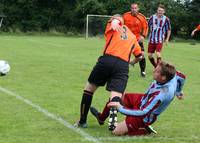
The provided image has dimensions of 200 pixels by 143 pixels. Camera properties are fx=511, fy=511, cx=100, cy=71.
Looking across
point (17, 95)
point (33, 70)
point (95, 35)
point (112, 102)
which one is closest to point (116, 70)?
point (112, 102)

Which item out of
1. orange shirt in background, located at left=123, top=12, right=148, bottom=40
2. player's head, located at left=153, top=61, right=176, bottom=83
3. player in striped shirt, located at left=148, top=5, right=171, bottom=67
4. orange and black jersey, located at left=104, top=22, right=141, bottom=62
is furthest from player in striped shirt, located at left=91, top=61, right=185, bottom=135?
player in striped shirt, located at left=148, top=5, right=171, bottom=67

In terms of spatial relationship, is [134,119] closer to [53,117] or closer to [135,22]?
[53,117]

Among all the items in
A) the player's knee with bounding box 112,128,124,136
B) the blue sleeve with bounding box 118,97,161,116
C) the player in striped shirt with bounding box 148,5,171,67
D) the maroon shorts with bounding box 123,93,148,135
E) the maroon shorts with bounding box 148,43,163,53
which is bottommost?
the maroon shorts with bounding box 148,43,163,53

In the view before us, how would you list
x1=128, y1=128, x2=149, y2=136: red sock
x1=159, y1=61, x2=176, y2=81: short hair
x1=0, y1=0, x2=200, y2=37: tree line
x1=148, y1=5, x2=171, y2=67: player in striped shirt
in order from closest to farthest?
1. x1=159, y1=61, x2=176, y2=81: short hair
2. x1=128, y1=128, x2=149, y2=136: red sock
3. x1=148, y1=5, x2=171, y2=67: player in striped shirt
4. x1=0, y1=0, x2=200, y2=37: tree line

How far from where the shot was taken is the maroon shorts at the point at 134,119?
6.95 meters

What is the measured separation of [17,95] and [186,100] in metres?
3.41

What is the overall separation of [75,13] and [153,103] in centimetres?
4874

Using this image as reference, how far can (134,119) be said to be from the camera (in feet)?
22.8

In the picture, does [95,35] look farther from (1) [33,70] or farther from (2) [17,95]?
(2) [17,95]

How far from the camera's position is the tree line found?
52.7 metres

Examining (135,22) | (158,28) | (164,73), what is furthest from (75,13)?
(164,73)

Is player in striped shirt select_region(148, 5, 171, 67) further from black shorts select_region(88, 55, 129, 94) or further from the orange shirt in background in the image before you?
black shorts select_region(88, 55, 129, 94)

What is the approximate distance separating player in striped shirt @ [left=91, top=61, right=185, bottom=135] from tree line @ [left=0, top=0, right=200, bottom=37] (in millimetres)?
45289

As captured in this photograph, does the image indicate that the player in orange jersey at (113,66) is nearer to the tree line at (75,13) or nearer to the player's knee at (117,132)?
the player's knee at (117,132)
